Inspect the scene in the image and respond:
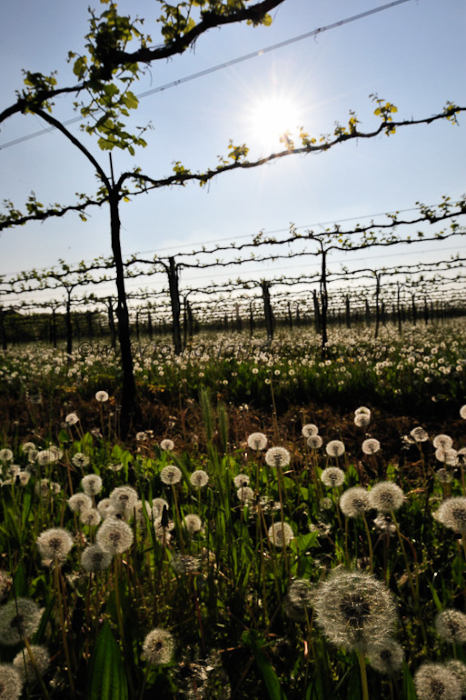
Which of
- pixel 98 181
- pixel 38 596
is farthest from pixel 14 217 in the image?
pixel 38 596

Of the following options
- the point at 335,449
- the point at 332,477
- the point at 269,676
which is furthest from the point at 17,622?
the point at 335,449

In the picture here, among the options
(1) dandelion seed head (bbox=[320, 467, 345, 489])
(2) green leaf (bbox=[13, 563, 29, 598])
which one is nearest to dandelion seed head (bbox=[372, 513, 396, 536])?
(1) dandelion seed head (bbox=[320, 467, 345, 489])

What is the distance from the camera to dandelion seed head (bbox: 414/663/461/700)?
0.86m

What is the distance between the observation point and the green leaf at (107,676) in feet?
3.25

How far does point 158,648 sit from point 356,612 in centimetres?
54

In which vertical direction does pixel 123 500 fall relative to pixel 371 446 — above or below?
above

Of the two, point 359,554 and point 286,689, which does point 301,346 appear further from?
point 286,689

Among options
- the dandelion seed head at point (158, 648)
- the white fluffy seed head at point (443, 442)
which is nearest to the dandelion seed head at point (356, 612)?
the dandelion seed head at point (158, 648)

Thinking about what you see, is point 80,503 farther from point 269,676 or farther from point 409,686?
point 409,686

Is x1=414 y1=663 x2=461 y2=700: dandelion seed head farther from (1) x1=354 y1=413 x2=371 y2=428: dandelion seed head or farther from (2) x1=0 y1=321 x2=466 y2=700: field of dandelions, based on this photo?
(1) x1=354 y1=413 x2=371 y2=428: dandelion seed head

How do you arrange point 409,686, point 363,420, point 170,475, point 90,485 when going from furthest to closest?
point 363,420 < point 170,475 < point 90,485 < point 409,686

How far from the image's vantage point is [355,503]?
146 centimetres

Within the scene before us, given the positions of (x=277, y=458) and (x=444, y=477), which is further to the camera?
(x=444, y=477)

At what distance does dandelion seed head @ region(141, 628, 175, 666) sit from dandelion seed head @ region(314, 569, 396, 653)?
428 millimetres
